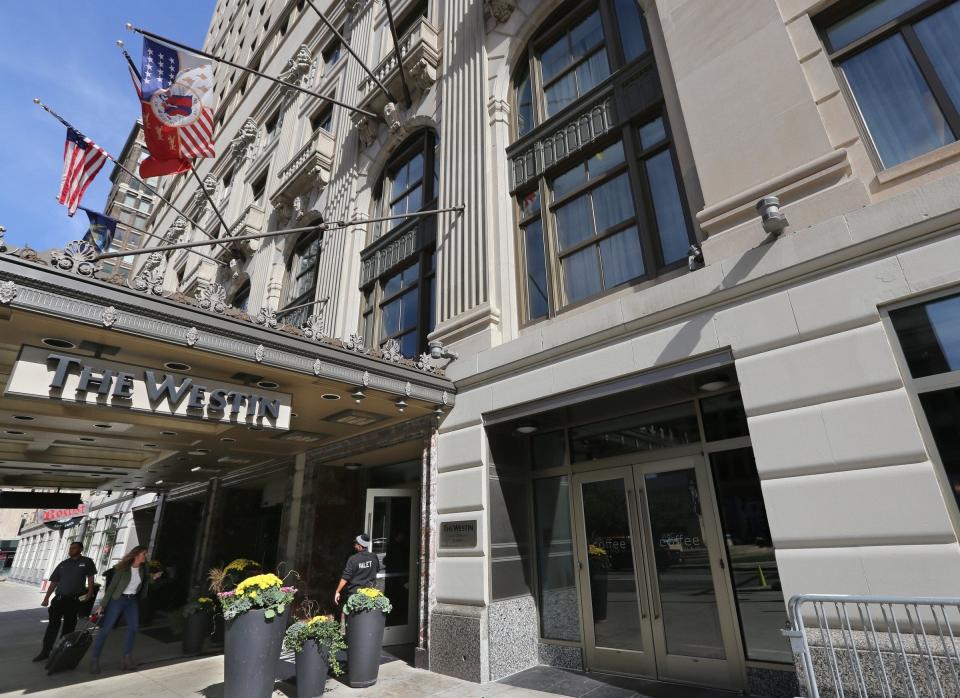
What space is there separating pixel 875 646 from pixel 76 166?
16888 mm

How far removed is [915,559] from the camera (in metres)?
4.04

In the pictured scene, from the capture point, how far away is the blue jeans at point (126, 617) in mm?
8344

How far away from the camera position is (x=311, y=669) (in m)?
6.32

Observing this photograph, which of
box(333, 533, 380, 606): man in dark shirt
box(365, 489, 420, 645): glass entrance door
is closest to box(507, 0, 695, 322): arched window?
box(365, 489, 420, 645): glass entrance door

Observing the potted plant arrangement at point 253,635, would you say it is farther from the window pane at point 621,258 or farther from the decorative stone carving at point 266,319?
the window pane at point 621,258

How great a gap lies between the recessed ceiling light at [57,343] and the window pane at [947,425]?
882 centimetres

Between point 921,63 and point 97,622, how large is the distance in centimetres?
1622

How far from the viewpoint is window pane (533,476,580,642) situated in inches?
300

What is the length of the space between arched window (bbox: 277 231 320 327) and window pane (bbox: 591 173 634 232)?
9976 mm

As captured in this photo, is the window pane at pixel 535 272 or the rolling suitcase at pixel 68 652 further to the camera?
the window pane at pixel 535 272

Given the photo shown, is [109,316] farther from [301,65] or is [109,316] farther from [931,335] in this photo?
[301,65]

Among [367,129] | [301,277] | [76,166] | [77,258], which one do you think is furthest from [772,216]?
[301,277]

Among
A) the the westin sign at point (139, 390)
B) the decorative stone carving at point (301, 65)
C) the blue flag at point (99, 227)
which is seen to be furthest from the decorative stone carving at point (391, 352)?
the decorative stone carving at point (301, 65)

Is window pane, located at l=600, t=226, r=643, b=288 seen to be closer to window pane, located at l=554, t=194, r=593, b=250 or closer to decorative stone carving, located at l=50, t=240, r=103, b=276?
window pane, located at l=554, t=194, r=593, b=250
